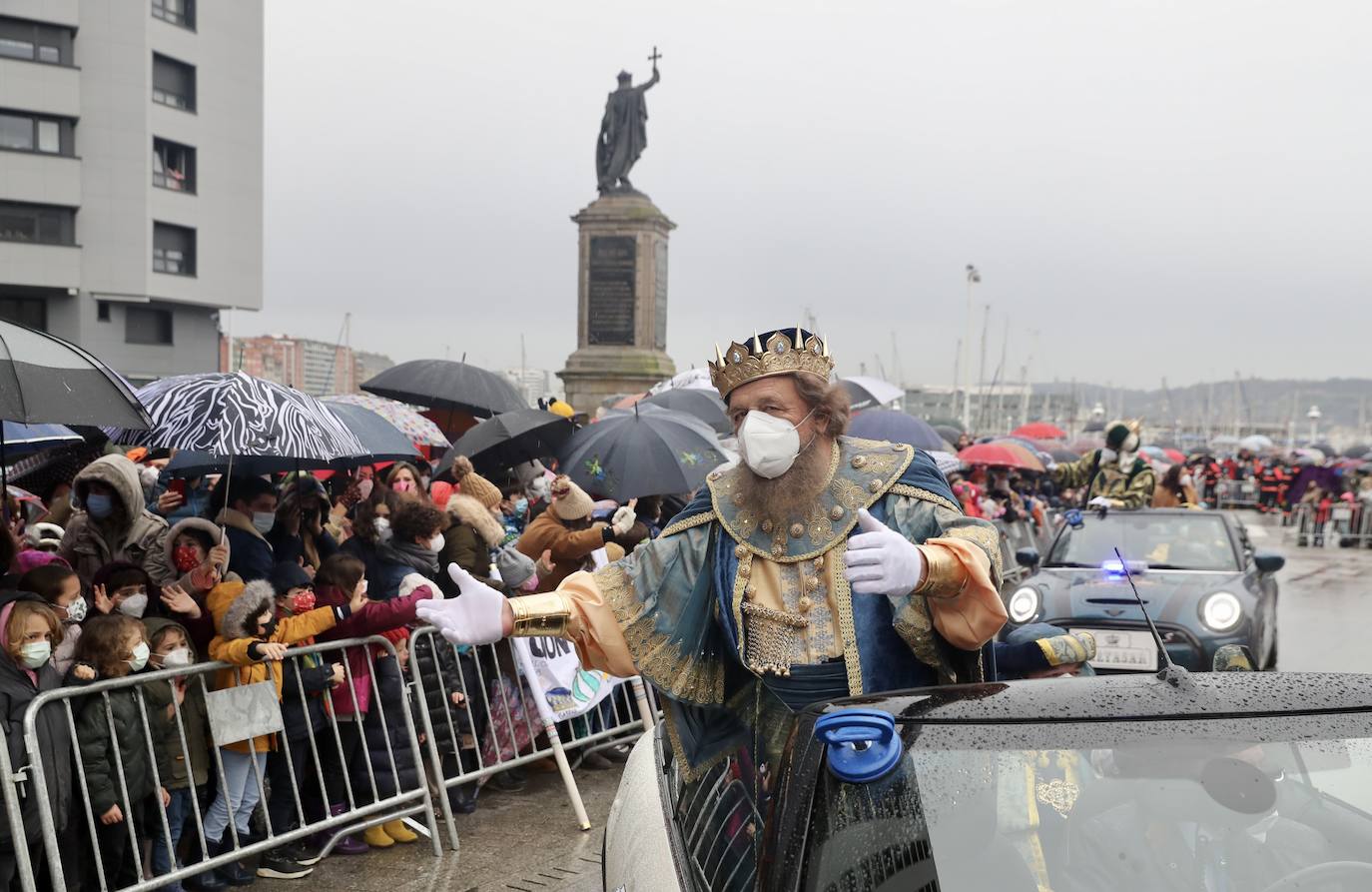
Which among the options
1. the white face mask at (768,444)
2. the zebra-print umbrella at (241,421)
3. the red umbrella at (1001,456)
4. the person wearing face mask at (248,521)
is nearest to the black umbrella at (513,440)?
the person wearing face mask at (248,521)

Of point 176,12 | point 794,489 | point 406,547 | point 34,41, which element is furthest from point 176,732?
point 176,12

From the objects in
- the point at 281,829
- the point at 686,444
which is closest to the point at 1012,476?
the point at 686,444

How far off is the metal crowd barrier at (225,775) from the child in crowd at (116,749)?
21mm

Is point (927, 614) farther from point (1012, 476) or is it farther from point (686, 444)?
point (1012, 476)

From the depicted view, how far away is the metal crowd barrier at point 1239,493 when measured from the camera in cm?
3669

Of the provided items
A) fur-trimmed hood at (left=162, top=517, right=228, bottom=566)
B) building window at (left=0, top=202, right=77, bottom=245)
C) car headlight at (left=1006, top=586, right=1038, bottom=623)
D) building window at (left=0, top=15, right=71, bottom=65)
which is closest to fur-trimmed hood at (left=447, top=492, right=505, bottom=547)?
Result: fur-trimmed hood at (left=162, top=517, right=228, bottom=566)

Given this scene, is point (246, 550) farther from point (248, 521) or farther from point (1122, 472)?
point (1122, 472)

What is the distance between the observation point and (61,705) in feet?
14.6

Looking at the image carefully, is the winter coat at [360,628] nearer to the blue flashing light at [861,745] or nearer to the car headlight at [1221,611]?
the blue flashing light at [861,745]

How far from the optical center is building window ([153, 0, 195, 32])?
3800cm

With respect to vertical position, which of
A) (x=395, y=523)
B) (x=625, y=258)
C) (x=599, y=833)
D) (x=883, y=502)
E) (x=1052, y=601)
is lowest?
(x=599, y=833)

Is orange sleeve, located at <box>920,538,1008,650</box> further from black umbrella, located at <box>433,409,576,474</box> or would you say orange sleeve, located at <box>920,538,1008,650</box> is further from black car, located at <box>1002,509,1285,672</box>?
black umbrella, located at <box>433,409,576,474</box>

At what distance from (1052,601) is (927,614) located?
18.1 feet

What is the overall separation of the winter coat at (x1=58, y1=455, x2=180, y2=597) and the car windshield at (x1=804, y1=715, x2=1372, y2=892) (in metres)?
4.65
